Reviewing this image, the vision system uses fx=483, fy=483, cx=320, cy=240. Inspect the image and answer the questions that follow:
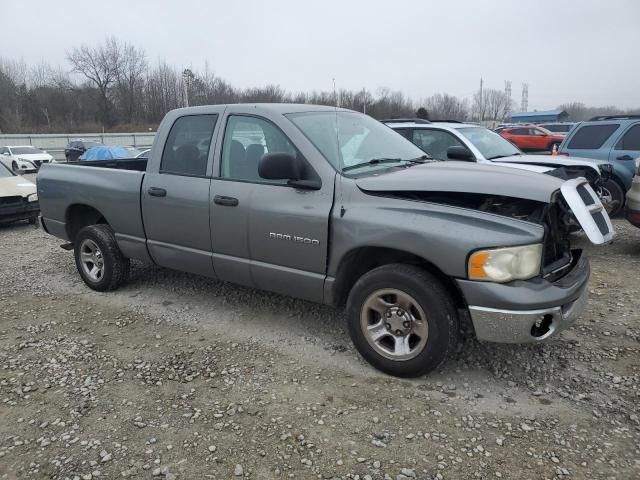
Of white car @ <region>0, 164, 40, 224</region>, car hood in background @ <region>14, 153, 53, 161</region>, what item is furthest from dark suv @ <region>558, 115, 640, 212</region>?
car hood in background @ <region>14, 153, 53, 161</region>

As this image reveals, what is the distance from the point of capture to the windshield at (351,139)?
380cm

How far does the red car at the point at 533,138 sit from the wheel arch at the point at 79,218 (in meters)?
23.9

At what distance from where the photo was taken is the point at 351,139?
406cm

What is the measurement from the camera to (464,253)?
302 centimetres

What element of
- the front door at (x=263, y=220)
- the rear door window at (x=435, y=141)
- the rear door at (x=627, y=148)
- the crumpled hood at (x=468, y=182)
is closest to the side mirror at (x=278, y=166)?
the front door at (x=263, y=220)

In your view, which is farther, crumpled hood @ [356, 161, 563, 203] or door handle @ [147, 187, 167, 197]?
door handle @ [147, 187, 167, 197]

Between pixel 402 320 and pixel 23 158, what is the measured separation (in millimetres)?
28148

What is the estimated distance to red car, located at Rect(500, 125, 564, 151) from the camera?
25250 millimetres

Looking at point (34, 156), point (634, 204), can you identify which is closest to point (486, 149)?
point (634, 204)

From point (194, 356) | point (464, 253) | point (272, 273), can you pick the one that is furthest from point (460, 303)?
point (194, 356)

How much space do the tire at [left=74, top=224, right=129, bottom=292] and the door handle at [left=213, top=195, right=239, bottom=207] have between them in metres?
1.72

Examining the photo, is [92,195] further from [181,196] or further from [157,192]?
[181,196]

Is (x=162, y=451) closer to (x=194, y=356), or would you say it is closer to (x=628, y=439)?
(x=194, y=356)

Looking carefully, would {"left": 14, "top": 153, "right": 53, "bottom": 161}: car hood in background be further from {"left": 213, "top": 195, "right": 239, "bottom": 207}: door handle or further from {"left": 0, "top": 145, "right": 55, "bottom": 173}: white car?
{"left": 213, "top": 195, "right": 239, "bottom": 207}: door handle
